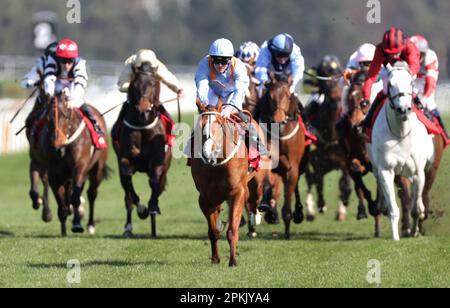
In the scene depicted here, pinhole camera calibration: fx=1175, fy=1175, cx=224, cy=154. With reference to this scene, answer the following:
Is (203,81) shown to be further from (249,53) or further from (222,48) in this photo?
(249,53)

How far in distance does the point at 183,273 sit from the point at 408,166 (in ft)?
12.8

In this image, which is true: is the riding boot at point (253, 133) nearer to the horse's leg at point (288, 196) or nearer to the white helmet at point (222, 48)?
the white helmet at point (222, 48)

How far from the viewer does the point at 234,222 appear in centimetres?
1114

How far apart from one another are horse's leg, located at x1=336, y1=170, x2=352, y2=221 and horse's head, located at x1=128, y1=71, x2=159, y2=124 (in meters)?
4.40

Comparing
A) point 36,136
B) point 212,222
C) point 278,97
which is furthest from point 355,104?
Answer: point 212,222

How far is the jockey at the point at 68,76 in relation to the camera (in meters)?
14.9

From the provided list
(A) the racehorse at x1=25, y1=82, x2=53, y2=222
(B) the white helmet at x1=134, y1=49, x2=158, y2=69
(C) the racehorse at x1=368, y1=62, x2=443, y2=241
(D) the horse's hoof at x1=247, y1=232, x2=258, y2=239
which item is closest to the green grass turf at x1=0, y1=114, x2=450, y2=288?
(D) the horse's hoof at x1=247, y1=232, x2=258, y2=239

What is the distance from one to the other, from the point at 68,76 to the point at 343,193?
5.10 meters

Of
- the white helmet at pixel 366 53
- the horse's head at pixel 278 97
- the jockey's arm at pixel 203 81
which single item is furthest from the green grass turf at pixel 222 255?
the white helmet at pixel 366 53

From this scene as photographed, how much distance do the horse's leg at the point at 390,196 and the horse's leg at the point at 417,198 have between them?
13.1 inches

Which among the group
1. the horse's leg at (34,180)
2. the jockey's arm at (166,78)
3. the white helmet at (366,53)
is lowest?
the horse's leg at (34,180)

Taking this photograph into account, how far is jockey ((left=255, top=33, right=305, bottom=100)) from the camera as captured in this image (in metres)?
14.5

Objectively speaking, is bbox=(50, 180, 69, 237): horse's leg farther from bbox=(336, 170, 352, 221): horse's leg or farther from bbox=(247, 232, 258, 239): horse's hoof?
bbox=(336, 170, 352, 221): horse's leg

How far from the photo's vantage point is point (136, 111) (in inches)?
575
